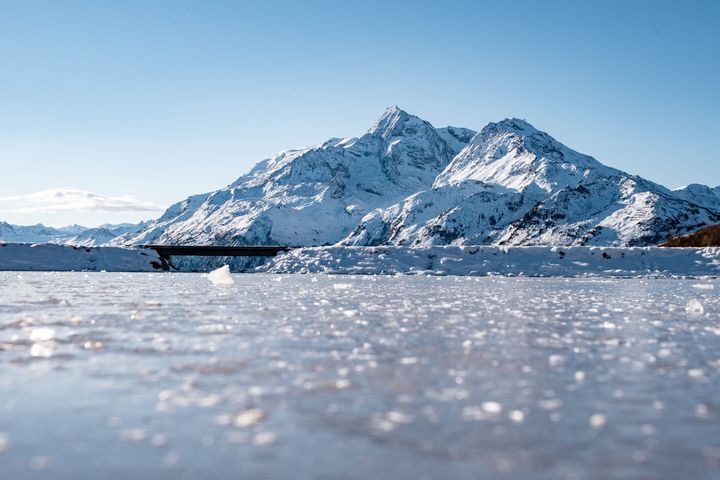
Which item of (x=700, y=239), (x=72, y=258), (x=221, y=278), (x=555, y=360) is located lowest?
(x=72, y=258)

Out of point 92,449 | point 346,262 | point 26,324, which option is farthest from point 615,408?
point 346,262

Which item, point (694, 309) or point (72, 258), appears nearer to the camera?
point (694, 309)

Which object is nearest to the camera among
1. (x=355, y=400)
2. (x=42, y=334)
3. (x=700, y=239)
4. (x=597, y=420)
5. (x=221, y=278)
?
(x=597, y=420)

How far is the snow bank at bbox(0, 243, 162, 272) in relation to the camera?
54.9 m

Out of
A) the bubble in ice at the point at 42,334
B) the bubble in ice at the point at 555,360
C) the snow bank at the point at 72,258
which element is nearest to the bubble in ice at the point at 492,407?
the bubble in ice at the point at 555,360

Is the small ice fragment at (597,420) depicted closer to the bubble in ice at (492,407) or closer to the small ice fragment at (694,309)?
the bubble in ice at (492,407)

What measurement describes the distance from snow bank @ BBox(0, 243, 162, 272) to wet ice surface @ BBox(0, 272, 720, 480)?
151 ft

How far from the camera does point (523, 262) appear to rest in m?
51.6

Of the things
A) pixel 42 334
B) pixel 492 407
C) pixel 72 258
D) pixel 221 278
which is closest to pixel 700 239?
pixel 72 258

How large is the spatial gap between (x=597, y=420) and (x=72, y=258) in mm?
56984

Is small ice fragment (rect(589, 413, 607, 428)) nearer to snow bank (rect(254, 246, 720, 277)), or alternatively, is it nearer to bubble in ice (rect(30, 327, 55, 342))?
bubble in ice (rect(30, 327, 55, 342))

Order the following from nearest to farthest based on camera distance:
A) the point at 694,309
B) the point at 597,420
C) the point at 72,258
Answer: the point at 597,420, the point at 694,309, the point at 72,258

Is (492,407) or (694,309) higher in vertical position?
(492,407)

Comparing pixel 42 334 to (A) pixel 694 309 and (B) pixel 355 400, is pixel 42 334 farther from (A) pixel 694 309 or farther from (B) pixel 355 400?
(A) pixel 694 309
